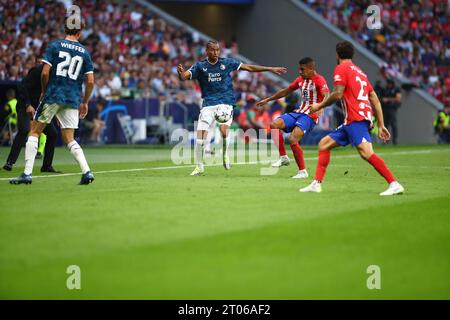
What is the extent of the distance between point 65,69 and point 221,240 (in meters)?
6.00

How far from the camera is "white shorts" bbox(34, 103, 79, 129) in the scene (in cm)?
1374

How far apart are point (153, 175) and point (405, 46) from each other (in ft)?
90.3

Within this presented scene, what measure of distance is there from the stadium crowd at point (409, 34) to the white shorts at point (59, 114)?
2769cm

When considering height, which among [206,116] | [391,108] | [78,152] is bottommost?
[78,152]

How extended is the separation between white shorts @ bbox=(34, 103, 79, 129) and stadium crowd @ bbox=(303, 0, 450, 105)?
2769 centimetres

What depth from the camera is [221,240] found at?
864cm

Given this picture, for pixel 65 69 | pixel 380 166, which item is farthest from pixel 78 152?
pixel 380 166

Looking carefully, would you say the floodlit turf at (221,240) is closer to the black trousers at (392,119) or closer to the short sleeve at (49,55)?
the short sleeve at (49,55)

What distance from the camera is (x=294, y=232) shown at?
916cm

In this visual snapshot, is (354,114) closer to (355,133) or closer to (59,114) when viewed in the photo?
(355,133)

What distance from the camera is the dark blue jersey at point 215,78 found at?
17.1 m

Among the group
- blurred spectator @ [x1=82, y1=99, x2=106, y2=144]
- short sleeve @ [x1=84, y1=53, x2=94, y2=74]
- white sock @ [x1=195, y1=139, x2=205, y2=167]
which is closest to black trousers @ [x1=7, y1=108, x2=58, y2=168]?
white sock @ [x1=195, y1=139, x2=205, y2=167]

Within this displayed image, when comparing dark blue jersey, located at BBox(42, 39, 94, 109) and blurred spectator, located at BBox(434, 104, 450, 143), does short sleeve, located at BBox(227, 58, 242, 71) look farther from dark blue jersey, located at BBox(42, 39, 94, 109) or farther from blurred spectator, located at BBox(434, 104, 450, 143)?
blurred spectator, located at BBox(434, 104, 450, 143)
